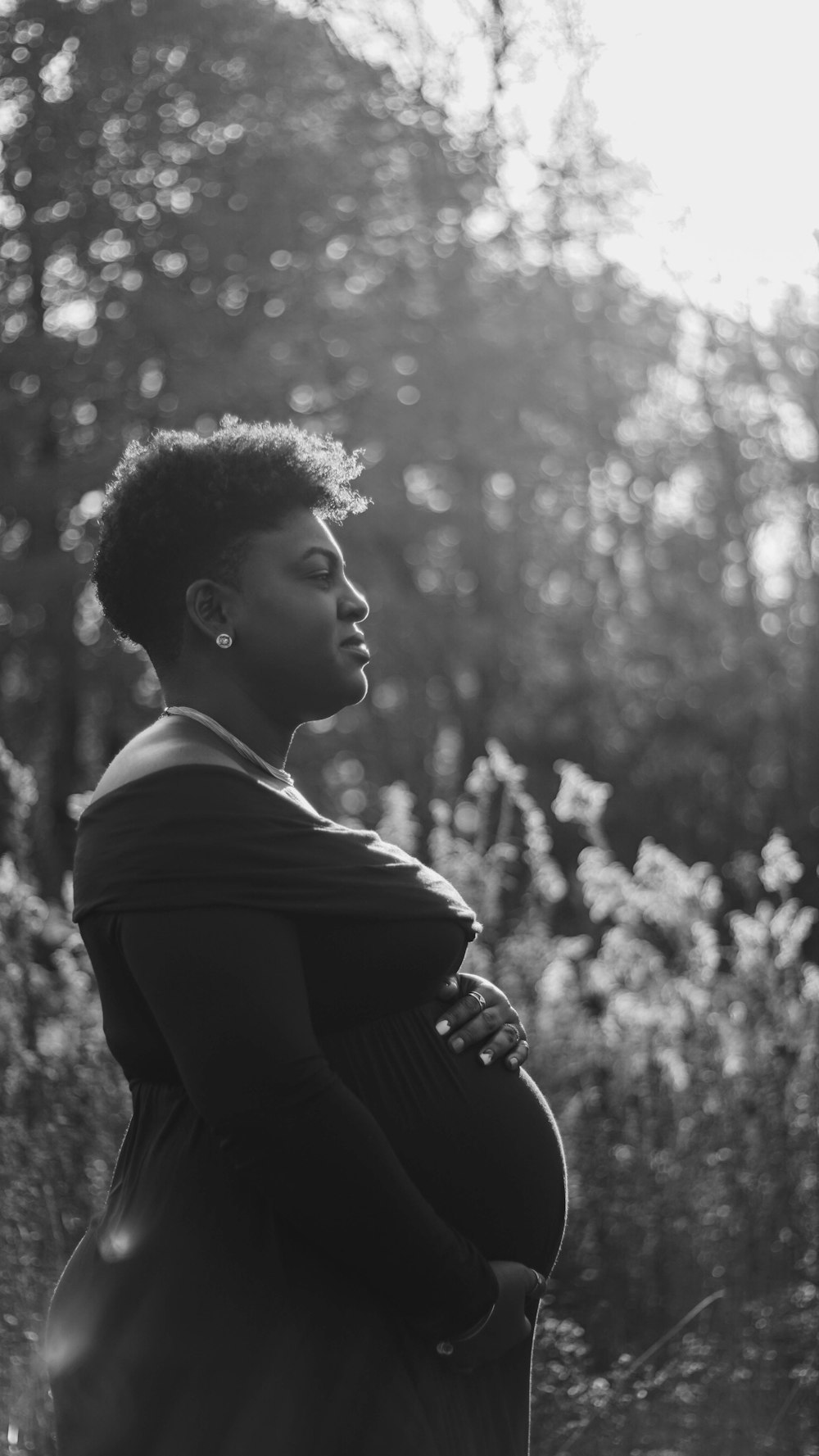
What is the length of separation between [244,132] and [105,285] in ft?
5.59

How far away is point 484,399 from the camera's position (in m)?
15.1

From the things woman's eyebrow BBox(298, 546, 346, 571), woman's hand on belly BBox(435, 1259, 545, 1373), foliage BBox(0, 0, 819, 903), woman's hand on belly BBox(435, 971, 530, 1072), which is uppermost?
woman's eyebrow BBox(298, 546, 346, 571)

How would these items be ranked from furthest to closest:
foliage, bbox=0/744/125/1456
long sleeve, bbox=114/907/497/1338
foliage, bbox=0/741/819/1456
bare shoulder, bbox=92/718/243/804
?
foliage, bbox=0/741/819/1456, foliage, bbox=0/744/125/1456, bare shoulder, bbox=92/718/243/804, long sleeve, bbox=114/907/497/1338

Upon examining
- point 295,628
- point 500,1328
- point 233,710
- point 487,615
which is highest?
point 295,628

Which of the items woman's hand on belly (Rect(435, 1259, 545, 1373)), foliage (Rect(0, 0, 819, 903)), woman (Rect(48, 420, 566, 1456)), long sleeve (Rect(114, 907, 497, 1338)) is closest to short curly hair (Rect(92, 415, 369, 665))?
woman (Rect(48, 420, 566, 1456))

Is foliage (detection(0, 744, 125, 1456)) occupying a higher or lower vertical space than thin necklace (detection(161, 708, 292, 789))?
lower

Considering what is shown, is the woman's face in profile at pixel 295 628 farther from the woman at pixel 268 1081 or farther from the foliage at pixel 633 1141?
the foliage at pixel 633 1141

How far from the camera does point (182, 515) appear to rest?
2152 mm

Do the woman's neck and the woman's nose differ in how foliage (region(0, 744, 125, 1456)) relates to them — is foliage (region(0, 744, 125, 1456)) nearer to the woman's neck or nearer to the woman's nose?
the woman's neck

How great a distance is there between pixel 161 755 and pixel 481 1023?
22.6 inches

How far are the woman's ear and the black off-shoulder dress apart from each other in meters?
0.26

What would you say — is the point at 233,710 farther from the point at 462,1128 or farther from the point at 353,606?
the point at 462,1128

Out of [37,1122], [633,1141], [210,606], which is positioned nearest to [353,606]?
[210,606]

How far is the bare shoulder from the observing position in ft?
6.47
